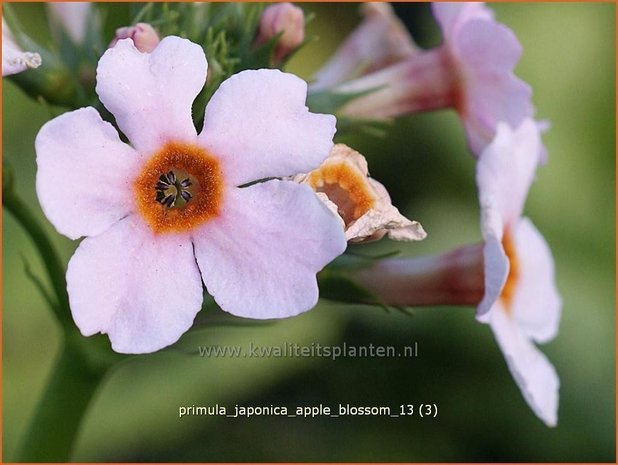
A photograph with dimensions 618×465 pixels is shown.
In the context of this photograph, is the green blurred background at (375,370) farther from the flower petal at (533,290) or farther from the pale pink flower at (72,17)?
the pale pink flower at (72,17)

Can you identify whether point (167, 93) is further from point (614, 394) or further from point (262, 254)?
point (614, 394)

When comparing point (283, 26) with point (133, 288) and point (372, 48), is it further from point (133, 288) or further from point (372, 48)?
point (133, 288)

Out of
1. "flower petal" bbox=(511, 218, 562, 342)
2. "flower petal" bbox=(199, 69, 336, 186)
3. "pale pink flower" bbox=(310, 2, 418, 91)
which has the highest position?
"flower petal" bbox=(199, 69, 336, 186)

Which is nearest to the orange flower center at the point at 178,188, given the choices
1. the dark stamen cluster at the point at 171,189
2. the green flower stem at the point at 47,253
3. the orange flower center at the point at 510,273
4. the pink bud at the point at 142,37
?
the dark stamen cluster at the point at 171,189

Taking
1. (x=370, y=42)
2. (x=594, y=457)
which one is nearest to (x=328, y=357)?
(x=594, y=457)

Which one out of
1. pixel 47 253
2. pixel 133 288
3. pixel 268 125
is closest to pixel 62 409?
pixel 47 253

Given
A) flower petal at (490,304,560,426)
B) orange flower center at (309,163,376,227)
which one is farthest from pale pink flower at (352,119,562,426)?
orange flower center at (309,163,376,227)

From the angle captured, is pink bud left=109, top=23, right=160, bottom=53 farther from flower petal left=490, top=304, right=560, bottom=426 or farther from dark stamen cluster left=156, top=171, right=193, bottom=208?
flower petal left=490, top=304, right=560, bottom=426
